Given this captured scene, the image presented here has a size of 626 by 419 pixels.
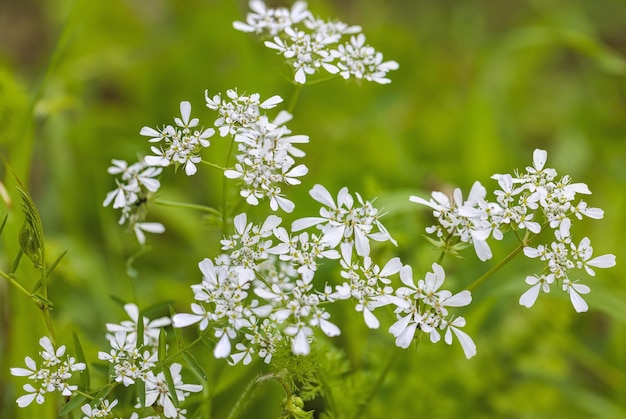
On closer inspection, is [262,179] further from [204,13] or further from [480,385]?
[204,13]

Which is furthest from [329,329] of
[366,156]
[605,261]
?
[366,156]

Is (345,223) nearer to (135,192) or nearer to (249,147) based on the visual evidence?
(249,147)

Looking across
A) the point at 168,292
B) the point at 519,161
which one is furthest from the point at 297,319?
the point at 519,161

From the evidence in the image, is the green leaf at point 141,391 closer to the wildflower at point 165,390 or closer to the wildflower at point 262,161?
the wildflower at point 165,390

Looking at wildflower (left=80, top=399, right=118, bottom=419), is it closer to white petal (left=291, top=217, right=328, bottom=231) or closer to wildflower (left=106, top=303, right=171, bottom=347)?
wildflower (left=106, top=303, right=171, bottom=347)

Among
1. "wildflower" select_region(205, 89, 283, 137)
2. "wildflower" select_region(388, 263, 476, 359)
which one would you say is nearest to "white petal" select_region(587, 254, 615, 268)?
"wildflower" select_region(388, 263, 476, 359)

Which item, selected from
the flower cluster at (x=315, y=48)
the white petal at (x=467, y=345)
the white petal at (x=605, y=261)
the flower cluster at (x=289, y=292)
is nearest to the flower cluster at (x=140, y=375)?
the flower cluster at (x=289, y=292)
